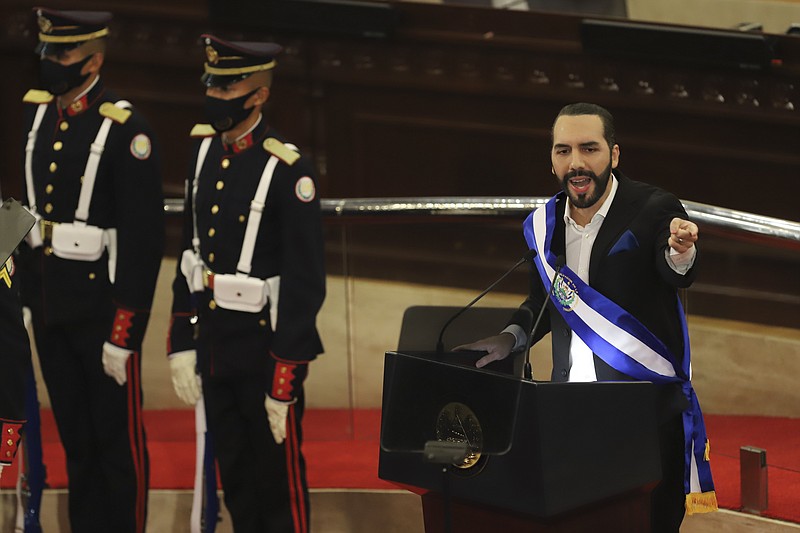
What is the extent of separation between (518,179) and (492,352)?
246 centimetres

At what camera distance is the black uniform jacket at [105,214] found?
10.4ft

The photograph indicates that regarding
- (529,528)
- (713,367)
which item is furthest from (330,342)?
(529,528)

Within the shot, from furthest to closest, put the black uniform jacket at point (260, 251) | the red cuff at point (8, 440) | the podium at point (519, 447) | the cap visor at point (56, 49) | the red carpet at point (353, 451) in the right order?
the cap visor at point (56, 49)
the red carpet at point (353, 451)
the black uniform jacket at point (260, 251)
the red cuff at point (8, 440)
the podium at point (519, 447)

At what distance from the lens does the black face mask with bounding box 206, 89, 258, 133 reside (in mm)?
3029

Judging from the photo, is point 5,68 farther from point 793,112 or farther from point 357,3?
point 793,112

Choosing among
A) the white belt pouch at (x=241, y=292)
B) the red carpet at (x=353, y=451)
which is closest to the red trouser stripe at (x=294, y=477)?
the white belt pouch at (x=241, y=292)

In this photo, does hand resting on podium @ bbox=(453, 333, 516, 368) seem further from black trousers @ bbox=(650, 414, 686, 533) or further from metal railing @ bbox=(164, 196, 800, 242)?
metal railing @ bbox=(164, 196, 800, 242)

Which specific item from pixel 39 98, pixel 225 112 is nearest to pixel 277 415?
pixel 225 112

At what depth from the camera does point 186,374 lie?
314 cm

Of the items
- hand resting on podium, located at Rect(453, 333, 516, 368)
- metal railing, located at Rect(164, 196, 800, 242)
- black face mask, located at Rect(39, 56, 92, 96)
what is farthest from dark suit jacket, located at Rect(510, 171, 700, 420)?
black face mask, located at Rect(39, 56, 92, 96)

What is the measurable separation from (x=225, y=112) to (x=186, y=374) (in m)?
0.64

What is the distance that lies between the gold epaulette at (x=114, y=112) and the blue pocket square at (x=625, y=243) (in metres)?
1.42

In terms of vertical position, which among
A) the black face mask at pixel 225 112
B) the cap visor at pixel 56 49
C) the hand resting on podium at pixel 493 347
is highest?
the cap visor at pixel 56 49

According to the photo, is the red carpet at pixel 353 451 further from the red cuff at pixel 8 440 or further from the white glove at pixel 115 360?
the red cuff at pixel 8 440
